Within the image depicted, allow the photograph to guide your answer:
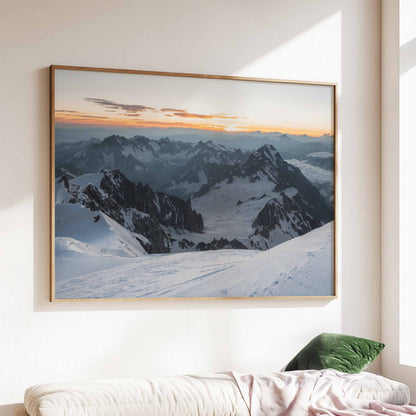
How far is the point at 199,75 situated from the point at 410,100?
1.11 meters

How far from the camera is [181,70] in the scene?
3.40m

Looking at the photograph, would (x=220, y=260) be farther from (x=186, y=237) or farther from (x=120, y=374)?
(x=120, y=374)

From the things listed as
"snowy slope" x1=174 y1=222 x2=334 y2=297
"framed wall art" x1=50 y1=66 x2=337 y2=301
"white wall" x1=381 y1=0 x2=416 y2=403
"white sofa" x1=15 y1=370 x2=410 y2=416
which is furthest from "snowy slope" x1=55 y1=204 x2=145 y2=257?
"white wall" x1=381 y1=0 x2=416 y2=403

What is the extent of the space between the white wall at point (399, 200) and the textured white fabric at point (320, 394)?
646mm

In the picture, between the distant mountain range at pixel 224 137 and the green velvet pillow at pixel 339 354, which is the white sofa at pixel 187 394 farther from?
the distant mountain range at pixel 224 137

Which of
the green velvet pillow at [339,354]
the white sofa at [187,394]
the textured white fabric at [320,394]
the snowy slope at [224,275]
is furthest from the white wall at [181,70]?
the textured white fabric at [320,394]

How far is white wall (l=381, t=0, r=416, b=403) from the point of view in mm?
3506

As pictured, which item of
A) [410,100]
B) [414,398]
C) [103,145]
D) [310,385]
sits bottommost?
[414,398]

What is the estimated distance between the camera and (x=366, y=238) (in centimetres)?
364

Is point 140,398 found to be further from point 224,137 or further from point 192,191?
point 224,137

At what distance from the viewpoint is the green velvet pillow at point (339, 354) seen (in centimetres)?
311

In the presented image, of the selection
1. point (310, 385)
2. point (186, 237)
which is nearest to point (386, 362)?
point (310, 385)

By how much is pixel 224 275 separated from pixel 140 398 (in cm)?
93

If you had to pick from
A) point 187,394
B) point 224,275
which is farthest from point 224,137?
point 187,394
